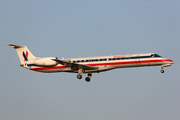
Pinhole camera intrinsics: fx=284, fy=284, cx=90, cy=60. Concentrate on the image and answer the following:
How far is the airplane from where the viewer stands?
39.3 metres

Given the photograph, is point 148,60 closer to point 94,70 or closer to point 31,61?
point 94,70

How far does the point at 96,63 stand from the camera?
40.4 m

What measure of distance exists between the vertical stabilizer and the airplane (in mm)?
2144

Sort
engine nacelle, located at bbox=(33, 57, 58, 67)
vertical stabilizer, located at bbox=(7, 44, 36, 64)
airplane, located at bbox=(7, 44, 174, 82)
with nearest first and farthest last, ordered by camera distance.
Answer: airplane, located at bbox=(7, 44, 174, 82), engine nacelle, located at bbox=(33, 57, 58, 67), vertical stabilizer, located at bbox=(7, 44, 36, 64)

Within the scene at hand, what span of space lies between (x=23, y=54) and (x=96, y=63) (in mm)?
12647

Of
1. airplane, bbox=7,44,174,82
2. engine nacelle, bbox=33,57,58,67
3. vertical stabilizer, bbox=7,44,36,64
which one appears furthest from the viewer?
vertical stabilizer, bbox=7,44,36,64

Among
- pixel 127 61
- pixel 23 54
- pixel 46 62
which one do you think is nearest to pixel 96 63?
pixel 127 61

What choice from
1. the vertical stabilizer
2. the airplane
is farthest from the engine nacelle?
the vertical stabilizer

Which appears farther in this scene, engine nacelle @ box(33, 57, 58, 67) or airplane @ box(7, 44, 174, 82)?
engine nacelle @ box(33, 57, 58, 67)

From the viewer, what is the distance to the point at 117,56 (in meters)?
40.0

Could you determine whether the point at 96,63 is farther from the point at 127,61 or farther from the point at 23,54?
the point at 23,54

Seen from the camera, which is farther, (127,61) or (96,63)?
(96,63)

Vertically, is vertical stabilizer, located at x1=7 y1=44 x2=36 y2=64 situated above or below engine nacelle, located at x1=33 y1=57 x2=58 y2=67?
above

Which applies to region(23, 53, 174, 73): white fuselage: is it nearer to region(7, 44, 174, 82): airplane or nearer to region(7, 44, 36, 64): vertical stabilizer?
region(7, 44, 174, 82): airplane
